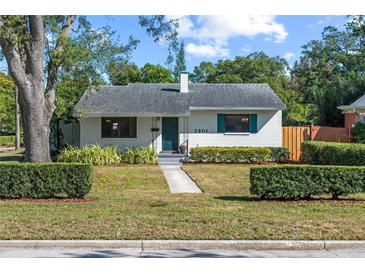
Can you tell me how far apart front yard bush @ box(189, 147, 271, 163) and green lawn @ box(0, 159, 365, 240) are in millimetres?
9871

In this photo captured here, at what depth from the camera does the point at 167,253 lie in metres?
6.27

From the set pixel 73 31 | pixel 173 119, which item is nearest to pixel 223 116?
pixel 173 119

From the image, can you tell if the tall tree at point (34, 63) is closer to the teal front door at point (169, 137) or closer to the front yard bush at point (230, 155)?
the front yard bush at point (230, 155)

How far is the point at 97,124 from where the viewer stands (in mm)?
24047

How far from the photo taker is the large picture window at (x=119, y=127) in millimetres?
24172

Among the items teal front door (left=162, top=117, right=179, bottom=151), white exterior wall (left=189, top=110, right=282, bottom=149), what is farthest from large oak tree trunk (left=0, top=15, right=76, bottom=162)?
white exterior wall (left=189, top=110, right=282, bottom=149)

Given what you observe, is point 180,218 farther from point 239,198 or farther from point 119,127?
point 119,127

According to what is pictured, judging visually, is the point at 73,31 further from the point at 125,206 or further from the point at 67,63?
the point at 125,206

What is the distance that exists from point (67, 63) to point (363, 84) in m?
21.3

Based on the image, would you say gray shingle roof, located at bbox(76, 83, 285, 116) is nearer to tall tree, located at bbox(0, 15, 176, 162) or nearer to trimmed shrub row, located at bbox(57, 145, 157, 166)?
trimmed shrub row, located at bbox(57, 145, 157, 166)

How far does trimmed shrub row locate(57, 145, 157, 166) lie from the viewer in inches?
799

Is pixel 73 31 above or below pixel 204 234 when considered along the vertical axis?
above

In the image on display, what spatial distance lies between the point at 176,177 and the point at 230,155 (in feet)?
20.9

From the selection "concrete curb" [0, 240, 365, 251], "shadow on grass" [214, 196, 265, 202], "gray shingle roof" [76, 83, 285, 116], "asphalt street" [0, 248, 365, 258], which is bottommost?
"asphalt street" [0, 248, 365, 258]
